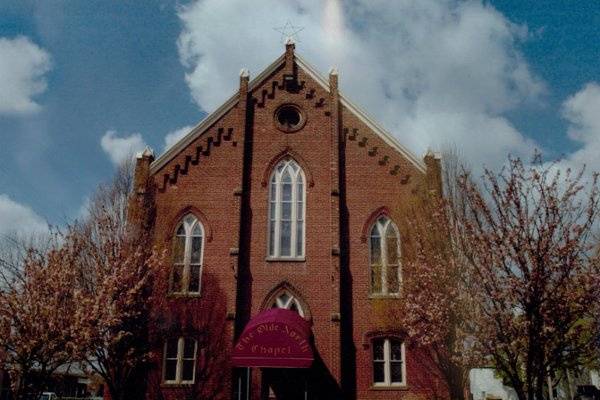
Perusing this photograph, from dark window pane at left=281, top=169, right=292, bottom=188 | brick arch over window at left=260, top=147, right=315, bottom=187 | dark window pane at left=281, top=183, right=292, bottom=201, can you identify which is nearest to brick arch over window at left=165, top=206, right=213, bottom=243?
brick arch over window at left=260, top=147, right=315, bottom=187

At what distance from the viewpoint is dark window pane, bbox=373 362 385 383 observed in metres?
17.7

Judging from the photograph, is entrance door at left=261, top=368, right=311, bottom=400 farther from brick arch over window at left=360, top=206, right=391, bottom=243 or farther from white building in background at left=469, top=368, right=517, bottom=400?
white building in background at left=469, top=368, right=517, bottom=400

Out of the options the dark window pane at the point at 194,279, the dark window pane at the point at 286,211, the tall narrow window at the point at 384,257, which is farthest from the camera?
the dark window pane at the point at 286,211

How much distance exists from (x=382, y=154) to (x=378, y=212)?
2445 millimetres

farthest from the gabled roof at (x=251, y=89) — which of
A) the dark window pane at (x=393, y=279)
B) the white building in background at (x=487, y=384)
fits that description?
the white building in background at (x=487, y=384)

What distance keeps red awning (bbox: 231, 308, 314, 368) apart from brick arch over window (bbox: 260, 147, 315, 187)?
21.3 ft

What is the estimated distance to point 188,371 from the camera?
1789 centimetres

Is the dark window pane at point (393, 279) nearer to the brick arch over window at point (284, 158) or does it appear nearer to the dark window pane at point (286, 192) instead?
the brick arch over window at point (284, 158)

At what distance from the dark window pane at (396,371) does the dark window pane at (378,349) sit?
0.51 m

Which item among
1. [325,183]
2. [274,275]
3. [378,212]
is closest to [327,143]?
[325,183]

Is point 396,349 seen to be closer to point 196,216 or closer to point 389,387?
point 389,387

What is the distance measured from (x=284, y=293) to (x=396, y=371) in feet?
16.0

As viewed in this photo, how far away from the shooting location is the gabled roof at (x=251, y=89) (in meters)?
20.1

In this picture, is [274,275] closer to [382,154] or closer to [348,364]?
[348,364]
